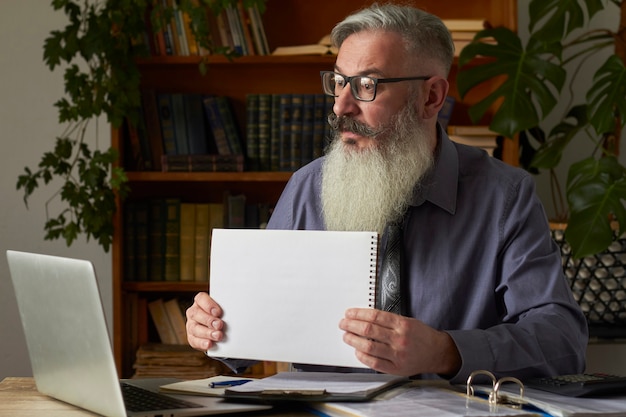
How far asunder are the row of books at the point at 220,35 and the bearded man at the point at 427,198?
1501mm

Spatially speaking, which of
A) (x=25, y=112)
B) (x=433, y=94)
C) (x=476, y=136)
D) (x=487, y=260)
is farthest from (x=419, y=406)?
(x=25, y=112)

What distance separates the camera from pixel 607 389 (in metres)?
1.42

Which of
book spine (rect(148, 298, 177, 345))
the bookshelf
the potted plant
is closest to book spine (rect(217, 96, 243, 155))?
the bookshelf

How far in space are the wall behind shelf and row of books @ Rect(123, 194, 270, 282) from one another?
423mm

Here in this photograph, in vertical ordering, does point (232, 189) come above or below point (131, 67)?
below

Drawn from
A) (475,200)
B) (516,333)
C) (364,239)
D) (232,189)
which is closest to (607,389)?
(516,333)

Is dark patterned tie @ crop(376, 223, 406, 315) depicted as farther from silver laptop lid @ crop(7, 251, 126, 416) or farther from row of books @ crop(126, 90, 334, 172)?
row of books @ crop(126, 90, 334, 172)

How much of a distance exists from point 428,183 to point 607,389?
2.16 feet

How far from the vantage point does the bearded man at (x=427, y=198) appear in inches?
70.8

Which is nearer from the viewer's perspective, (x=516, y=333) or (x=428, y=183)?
(x=516, y=333)

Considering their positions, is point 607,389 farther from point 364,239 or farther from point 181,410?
point 181,410

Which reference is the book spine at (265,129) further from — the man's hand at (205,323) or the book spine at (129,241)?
the man's hand at (205,323)

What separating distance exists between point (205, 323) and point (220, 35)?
6.72 ft

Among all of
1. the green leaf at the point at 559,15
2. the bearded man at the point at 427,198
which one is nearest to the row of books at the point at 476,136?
the green leaf at the point at 559,15
